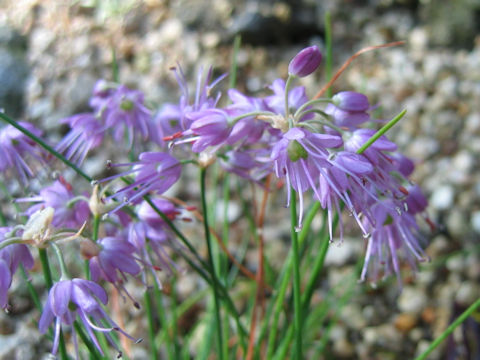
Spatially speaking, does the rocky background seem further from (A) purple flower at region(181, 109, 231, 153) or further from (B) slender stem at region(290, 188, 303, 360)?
(A) purple flower at region(181, 109, 231, 153)

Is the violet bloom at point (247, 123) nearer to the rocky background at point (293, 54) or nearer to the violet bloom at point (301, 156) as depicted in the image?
the violet bloom at point (301, 156)

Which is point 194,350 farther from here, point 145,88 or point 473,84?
point 473,84

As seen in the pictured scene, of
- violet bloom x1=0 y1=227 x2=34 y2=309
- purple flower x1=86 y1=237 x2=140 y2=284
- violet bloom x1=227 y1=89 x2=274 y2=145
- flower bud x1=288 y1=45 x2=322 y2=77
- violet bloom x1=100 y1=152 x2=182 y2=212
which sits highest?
flower bud x1=288 y1=45 x2=322 y2=77

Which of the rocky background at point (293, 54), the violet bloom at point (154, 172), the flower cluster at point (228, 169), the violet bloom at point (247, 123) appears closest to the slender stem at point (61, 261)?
the flower cluster at point (228, 169)

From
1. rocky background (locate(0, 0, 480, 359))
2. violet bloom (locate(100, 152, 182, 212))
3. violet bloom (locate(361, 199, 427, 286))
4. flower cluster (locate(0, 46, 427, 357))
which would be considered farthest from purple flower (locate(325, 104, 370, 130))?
rocky background (locate(0, 0, 480, 359))

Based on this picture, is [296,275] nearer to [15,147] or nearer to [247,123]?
[247,123]

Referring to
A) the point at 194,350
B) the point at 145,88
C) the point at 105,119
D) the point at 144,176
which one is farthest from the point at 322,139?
the point at 145,88
